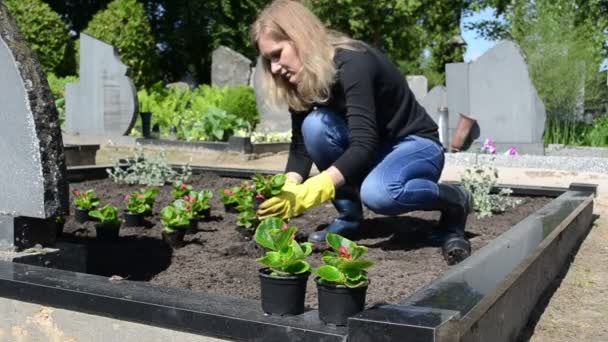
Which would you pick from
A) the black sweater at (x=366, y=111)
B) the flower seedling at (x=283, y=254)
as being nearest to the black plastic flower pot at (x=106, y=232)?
the black sweater at (x=366, y=111)

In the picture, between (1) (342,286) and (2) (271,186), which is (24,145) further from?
(1) (342,286)

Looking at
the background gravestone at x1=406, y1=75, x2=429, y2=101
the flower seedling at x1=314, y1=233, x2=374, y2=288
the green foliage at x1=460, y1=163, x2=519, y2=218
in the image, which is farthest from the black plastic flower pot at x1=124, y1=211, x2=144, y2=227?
the background gravestone at x1=406, y1=75, x2=429, y2=101

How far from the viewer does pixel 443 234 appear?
3152 millimetres

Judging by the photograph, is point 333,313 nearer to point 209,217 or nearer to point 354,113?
point 354,113

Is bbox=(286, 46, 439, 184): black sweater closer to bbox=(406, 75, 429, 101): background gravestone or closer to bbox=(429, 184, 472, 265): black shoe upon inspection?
bbox=(429, 184, 472, 265): black shoe

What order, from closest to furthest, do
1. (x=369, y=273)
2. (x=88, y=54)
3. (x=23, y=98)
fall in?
(x=23, y=98), (x=369, y=273), (x=88, y=54)

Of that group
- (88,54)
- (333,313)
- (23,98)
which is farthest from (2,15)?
(88,54)

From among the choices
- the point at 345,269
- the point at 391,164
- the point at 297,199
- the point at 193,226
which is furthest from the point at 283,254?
the point at 193,226

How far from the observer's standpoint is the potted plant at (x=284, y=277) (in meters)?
1.66

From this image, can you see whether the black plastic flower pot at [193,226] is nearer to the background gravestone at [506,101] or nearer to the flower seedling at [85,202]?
the flower seedling at [85,202]

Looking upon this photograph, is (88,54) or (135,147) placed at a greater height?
(88,54)

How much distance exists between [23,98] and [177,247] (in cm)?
107

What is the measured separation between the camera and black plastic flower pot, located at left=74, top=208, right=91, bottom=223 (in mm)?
3607

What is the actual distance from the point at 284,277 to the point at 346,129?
4.90ft
